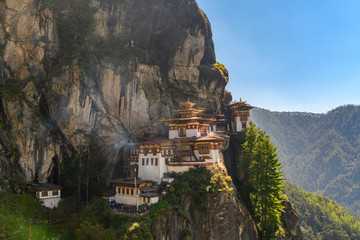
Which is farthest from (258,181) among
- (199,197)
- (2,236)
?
(2,236)

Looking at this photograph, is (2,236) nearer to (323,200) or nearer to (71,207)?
(71,207)

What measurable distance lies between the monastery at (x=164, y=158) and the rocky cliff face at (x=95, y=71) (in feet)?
16.3

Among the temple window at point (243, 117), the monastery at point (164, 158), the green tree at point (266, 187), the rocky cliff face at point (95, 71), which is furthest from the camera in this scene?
the temple window at point (243, 117)

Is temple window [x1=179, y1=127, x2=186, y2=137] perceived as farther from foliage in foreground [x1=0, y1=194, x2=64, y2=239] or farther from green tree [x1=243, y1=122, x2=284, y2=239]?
foliage in foreground [x1=0, y1=194, x2=64, y2=239]

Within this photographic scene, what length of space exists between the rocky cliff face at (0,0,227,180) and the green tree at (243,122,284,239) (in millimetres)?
20054

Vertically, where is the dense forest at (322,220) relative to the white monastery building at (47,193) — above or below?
below

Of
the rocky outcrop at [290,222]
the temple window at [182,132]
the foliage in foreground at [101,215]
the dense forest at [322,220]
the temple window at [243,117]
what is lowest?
the dense forest at [322,220]

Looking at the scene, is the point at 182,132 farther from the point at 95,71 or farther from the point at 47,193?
the point at 47,193

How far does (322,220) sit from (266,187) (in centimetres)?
7905

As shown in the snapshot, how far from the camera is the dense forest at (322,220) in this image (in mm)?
94812

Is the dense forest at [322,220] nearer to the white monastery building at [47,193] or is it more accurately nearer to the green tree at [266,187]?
the green tree at [266,187]

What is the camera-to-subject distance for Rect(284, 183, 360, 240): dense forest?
94.8m

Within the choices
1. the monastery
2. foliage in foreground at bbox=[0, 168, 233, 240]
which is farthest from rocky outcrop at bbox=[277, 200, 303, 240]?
the monastery

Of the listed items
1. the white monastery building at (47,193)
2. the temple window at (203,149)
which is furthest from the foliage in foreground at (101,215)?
the temple window at (203,149)
